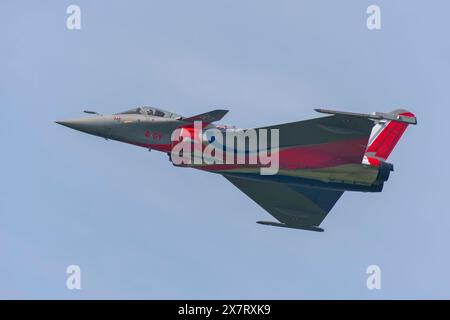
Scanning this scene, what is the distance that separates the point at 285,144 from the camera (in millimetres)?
33281

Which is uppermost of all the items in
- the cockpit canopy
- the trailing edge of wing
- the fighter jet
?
the cockpit canopy

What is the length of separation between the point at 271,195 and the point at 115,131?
745cm

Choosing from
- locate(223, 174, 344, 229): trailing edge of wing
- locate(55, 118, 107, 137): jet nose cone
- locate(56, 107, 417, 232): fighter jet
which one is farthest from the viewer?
locate(223, 174, 344, 229): trailing edge of wing

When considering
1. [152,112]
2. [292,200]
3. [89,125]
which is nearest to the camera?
[89,125]

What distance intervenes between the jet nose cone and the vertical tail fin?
9.72 metres

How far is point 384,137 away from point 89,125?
10.9m

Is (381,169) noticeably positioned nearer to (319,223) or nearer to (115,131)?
(319,223)

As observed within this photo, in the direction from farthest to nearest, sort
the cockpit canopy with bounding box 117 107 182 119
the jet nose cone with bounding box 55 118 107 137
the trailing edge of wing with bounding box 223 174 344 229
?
the trailing edge of wing with bounding box 223 174 344 229
the cockpit canopy with bounding box 117 107 182 119
the jet nose cone with bounding box 55 118 107 137

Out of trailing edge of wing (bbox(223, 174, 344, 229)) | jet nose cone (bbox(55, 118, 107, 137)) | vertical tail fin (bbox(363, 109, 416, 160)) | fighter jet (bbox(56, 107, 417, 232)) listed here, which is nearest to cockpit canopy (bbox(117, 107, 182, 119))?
fighter jet (bbox(56, 107, 417, 232))

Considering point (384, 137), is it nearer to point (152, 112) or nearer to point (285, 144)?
point (285, 144)

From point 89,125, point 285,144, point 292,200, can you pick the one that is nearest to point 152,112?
point 89,125

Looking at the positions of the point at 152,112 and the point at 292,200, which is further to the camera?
the point at 292,200

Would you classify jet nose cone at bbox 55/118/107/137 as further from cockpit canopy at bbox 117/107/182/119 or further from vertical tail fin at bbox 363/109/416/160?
vertical tail fin at bbox 363/109/416/160

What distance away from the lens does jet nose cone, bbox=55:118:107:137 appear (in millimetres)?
33562
